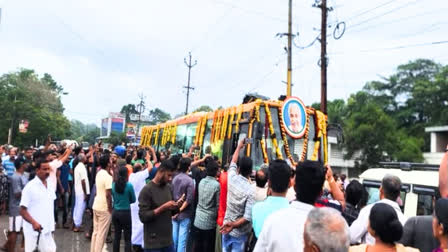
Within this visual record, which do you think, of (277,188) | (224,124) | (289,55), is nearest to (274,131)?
(224,124)

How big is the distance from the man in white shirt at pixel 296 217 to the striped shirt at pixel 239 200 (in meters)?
2.33

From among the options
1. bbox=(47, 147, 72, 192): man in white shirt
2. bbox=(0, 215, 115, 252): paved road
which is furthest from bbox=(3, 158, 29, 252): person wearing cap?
bbox=(0, 215, 115, 252): paved road

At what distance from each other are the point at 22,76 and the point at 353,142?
45426 millimetres

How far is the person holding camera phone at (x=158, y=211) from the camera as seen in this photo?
16.2 ft

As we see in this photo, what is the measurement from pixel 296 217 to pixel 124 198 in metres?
4.21

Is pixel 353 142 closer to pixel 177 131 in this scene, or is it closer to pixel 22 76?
pixel 177 131

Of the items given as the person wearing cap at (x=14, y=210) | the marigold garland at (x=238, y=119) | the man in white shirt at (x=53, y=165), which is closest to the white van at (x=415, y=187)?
the marigold garland at (x=238, y=119)

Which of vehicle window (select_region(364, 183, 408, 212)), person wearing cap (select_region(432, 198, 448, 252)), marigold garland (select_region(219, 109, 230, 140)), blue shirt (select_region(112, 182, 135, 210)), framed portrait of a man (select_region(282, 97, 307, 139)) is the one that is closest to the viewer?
person wearing cap (select_region(432, 198, 448, 252))

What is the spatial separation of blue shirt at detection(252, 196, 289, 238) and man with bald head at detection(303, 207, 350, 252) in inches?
46.1

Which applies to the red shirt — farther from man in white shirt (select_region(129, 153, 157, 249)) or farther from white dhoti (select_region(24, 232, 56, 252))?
white dhoti (select_region(24, 232, 56, 252))

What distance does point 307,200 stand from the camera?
272 centimetres

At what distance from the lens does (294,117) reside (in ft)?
33.3

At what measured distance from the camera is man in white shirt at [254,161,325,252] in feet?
8.65

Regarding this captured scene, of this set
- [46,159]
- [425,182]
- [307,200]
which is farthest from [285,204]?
[425,182]
